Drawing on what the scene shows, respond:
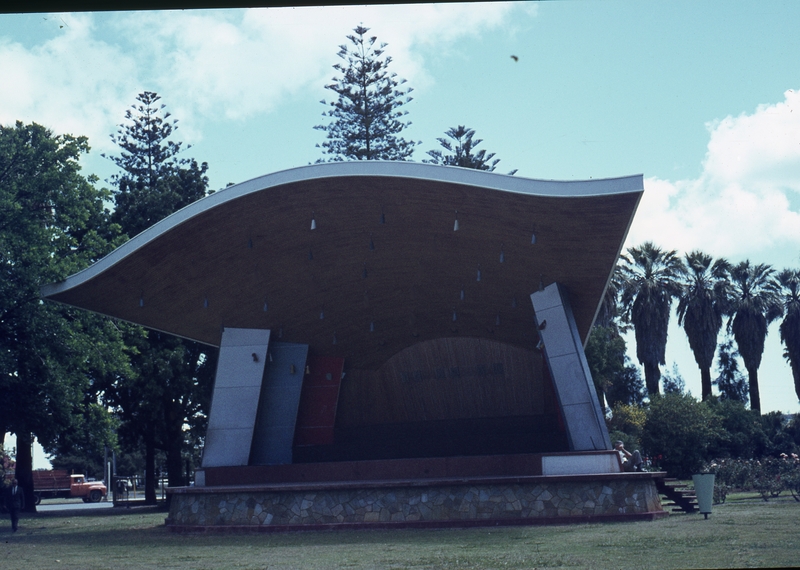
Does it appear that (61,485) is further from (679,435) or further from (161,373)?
(679,435)

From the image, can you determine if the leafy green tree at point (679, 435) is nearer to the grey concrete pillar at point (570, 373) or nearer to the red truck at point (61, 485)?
the grey concrete pillar at point (570, 373)

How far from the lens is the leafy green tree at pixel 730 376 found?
5316 cm

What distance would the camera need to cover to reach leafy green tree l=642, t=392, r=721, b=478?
3325cm

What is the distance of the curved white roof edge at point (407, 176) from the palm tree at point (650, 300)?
26.8 m

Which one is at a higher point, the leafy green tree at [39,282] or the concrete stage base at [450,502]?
the leafy green tree at [39,282]

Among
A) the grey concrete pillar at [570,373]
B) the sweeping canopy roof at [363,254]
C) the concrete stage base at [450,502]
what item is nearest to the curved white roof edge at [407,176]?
the sweeping canopy roof at [363,254]

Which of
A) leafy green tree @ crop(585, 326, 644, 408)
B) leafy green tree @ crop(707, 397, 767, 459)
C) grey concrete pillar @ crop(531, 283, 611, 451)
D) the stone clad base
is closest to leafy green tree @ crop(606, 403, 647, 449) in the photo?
leafy green tree @ crop(585, 326, 644, 408)

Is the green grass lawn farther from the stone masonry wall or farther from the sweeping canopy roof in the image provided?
the sweeping canopy roof

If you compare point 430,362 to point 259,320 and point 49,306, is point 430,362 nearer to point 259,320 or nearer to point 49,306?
point 259,320

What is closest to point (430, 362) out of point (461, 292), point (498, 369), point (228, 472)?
point (498, 369)

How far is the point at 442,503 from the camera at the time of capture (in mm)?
15141

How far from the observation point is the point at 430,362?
86.5 feet

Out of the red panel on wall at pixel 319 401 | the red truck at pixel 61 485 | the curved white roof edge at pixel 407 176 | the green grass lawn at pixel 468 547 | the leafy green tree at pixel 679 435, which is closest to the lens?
the green grass lawn at pixel 468 547

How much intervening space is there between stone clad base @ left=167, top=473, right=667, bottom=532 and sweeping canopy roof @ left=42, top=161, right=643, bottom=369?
4.81 metres
